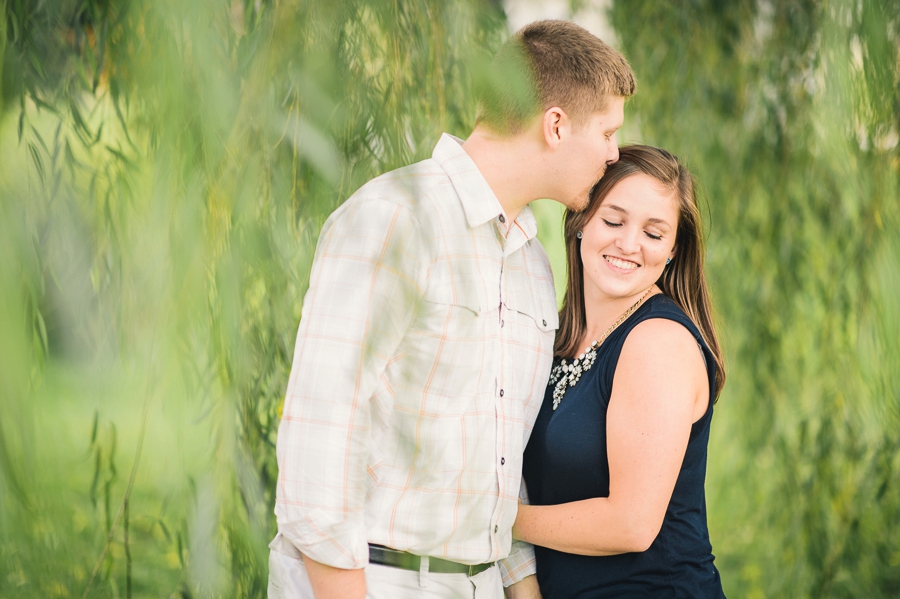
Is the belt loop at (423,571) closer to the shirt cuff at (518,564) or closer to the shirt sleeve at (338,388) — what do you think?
the shirt sleeve at (338,388)

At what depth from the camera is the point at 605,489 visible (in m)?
1.32

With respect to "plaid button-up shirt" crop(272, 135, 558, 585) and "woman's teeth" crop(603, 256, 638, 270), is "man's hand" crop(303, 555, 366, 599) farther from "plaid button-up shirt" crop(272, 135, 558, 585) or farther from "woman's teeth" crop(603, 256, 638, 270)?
"woman's teeth" crop(603, 256, 638, 270)

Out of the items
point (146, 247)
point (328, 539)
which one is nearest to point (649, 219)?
point (328, 539)

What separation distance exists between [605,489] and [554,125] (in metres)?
0.59

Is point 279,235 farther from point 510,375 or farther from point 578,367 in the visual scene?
point 578,367

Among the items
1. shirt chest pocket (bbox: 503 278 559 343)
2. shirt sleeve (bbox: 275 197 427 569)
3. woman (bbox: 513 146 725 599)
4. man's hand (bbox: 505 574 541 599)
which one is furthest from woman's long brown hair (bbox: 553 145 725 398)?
shirt sleeve (bbox: 275 197 427 569)

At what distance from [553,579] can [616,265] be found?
1.78ft

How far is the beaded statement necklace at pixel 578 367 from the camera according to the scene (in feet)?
4.65

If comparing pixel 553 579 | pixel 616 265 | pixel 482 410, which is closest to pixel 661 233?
pixel 616 265

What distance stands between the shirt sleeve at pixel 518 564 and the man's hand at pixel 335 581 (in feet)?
1.33

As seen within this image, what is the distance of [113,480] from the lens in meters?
0.87

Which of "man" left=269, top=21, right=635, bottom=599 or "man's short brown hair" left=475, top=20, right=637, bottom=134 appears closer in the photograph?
"man" left=269, top=21, right=635, bottom=599

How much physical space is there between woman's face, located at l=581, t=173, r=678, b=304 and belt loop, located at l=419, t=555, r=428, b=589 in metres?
0.54

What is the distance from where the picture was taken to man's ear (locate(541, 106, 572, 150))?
4.25ft
